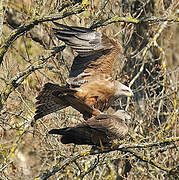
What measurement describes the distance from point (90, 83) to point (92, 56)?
442 mm

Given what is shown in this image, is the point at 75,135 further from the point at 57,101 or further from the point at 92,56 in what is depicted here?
the point at 92,56

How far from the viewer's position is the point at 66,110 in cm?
812

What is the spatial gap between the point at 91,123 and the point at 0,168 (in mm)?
1180

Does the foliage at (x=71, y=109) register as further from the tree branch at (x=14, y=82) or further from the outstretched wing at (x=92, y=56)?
the outstretched wing at (x=92, y=56)

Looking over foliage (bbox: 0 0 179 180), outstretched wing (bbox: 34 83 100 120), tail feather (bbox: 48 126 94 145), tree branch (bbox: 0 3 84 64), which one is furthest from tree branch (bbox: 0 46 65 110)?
outstretched wing (bbox: 34 83 100 120)

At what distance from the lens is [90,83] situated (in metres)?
6.51

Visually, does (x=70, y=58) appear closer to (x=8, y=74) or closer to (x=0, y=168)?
(x=8, y=74)

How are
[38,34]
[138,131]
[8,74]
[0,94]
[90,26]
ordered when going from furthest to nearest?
[38,34] → [138,131] → [8,74] → [90,26] → [0,94]

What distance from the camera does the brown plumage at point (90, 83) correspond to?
19.4 ft

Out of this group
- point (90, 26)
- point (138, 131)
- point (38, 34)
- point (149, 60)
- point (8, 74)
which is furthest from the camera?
point (149, 60)

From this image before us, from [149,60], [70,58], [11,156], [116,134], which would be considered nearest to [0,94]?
[11,156]

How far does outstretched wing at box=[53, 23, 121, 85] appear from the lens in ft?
19.0

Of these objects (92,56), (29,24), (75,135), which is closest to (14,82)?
(29,24)

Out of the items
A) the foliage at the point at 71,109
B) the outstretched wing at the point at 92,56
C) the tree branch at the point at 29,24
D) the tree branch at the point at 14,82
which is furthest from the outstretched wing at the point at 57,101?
the tree branch at the point at 29,24
